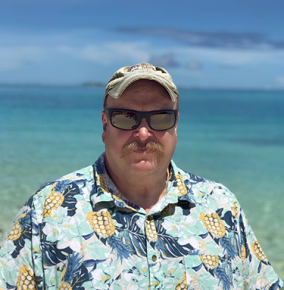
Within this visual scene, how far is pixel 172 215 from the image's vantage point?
2.25 meters

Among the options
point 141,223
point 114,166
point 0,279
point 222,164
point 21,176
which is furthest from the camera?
point 222,164

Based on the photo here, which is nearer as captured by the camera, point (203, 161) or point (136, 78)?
point (136, 78)

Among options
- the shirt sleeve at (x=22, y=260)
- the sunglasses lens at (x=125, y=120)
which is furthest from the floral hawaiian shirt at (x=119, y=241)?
the sunglasses lens at (x=125, y=120)

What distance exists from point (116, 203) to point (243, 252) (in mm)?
887

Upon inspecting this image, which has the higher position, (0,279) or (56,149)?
(56,149)

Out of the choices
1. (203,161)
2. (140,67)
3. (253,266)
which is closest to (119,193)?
(140,67)

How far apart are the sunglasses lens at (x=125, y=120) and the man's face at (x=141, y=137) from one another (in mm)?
29

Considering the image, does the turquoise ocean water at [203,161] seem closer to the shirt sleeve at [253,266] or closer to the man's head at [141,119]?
the shirt sleeve at [253,266]

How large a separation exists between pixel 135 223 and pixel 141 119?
0.58 metres

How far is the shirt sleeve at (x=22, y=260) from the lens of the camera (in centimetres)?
197

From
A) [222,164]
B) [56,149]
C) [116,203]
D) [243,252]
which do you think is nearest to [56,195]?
[116,203]

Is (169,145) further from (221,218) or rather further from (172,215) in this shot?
(221,218)

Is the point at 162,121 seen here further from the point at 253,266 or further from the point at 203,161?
the point at 203,161

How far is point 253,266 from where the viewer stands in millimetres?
2438
